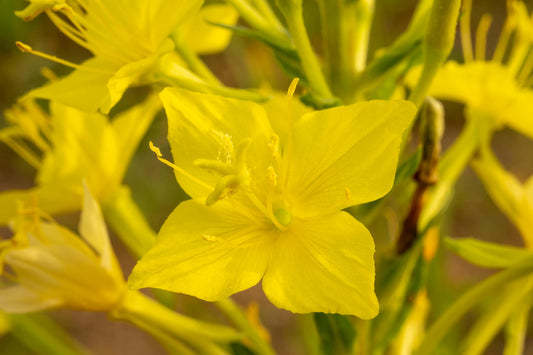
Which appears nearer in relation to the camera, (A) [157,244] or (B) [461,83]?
(A) [157,244]

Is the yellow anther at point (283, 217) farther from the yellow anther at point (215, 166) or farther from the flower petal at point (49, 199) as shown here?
the flower petal at point (49, 199)

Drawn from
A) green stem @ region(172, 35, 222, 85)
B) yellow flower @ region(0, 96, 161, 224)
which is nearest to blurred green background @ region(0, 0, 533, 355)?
yellow flower @ region(0, 96, 161, 224)

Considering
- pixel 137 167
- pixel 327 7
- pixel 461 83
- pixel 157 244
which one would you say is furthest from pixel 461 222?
pixel 157 244

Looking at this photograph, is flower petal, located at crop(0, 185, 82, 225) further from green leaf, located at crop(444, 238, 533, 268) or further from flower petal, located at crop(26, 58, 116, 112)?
green leaf, located at crop(444, 238, 533, 268)

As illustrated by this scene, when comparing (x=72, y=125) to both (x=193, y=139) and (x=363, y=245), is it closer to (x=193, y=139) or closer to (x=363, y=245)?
(x=193, y=139)

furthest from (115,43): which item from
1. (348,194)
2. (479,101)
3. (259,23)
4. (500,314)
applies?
(500,314)

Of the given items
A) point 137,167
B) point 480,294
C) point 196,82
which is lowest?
point 137,167

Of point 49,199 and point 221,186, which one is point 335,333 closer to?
point 221,186
